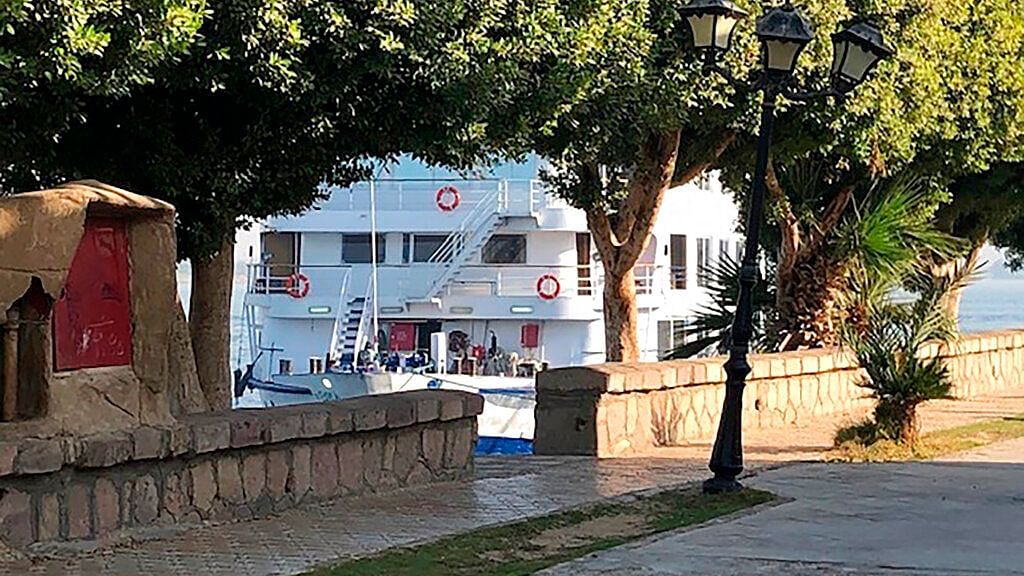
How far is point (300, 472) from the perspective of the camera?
1234 centimetres

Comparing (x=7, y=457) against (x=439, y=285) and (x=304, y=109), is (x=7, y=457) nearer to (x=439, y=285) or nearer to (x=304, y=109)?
(x=304, y=109)

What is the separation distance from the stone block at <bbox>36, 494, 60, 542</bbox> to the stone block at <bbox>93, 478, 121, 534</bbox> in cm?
34

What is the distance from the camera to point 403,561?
10.1 metres

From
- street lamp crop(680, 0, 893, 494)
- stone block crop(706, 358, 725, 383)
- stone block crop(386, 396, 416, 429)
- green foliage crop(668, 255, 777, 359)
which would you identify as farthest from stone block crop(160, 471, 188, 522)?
green foliage crop(668, 255, 777, 359)

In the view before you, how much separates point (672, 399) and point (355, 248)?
18054 millimetres

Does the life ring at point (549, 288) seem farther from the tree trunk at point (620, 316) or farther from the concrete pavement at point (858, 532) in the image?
the concrete pavement at point (858, 532)

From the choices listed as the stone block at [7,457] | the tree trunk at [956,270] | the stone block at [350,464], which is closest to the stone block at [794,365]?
the tree trunk at [956,270]

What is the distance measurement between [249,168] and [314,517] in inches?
128

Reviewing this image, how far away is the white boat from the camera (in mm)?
33094

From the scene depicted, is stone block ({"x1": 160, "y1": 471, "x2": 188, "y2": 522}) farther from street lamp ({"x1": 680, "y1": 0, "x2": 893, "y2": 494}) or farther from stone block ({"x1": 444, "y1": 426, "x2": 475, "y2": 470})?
street lamp ({"x1": 680, "y1": 0, "x2": 893, "y2": 494})

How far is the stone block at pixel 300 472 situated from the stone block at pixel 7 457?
279cm

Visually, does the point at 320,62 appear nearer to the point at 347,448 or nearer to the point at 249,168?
the point at 249,168

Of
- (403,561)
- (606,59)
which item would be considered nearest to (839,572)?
(403,561)

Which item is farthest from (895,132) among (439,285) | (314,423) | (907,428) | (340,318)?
(340,318)
